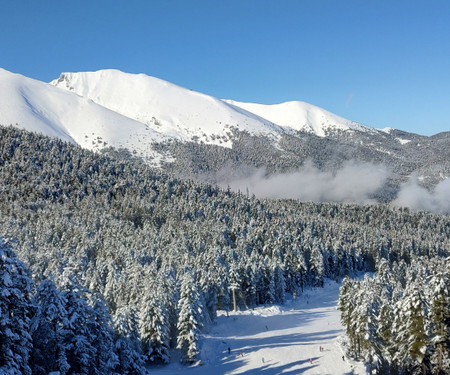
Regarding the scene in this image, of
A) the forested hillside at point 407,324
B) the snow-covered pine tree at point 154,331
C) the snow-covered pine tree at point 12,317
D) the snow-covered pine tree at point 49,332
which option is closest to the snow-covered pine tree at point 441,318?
the forested hillside at point 407,324

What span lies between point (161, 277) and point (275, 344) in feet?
72.0

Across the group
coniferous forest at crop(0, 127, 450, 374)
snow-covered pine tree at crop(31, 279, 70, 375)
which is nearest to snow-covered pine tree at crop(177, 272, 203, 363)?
coniferous forest at crop(0, 127, 450, 374)

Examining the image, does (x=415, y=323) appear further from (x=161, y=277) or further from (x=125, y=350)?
(x=161, y=277)

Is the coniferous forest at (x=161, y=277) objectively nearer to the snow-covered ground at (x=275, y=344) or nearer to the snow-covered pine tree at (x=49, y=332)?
the snow-covered pine tree at (x=49, y=332)

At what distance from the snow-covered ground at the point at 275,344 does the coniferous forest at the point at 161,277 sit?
3.49m

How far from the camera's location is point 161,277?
57.3 meters

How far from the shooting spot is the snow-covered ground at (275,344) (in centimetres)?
4903

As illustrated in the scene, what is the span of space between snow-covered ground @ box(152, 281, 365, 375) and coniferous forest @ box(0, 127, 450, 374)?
3487mm

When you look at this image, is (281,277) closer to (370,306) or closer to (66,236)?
(370,306)

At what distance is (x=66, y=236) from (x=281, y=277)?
6908 centimetres

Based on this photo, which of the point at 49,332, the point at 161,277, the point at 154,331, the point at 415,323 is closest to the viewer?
the point at 49,332

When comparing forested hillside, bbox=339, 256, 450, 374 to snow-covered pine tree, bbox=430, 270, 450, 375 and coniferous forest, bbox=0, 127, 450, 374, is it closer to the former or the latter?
snow-covered pine tree, bbox=430, 270, 450, 375

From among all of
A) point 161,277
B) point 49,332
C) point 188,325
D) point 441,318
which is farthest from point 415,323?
point 161,277

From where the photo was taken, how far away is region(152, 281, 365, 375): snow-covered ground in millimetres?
49031
